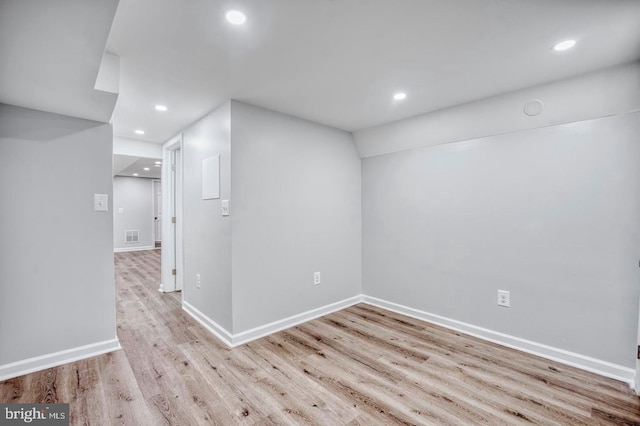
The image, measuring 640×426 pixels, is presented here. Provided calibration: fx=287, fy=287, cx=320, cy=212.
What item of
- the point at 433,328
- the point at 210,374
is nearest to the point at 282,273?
the point at 210,374

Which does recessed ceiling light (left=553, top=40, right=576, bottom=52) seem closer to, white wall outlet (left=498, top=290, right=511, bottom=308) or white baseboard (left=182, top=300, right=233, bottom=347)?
white wall outlet (left=498, top=290, right=511, bottom=308)

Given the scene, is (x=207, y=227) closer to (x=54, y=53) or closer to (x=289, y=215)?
(x=289, y=215)

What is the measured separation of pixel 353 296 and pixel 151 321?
7.65ft

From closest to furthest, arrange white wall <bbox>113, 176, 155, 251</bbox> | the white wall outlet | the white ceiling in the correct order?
the white ceiling < the white wall outlet < white wall <bbox>113, 176, 155, 251</bbox>

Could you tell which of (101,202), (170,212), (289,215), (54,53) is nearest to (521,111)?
(289,215)

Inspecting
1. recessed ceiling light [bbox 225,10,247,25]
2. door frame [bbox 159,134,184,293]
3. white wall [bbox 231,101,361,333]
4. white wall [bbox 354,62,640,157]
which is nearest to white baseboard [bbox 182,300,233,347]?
Answer: white wall [bbox 231,101,361,333]

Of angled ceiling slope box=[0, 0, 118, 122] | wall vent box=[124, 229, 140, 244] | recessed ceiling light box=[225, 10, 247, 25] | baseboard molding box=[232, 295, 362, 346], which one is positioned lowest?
baseboard molding box=[232, 295, 362, 346]

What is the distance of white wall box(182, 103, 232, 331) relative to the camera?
2.64 m

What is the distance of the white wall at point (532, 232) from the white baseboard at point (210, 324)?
1.93 meters

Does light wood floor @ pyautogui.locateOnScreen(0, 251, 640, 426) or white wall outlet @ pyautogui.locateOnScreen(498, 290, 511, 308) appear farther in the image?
white wall outlet @ pyautogui.locateOnScreen(498, 290, 511, 308)

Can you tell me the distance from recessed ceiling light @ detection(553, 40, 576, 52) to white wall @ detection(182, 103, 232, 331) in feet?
7.95

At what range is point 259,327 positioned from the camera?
2730 millimetres

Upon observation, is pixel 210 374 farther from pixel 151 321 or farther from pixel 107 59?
pixel 107 59

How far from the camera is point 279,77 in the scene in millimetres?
2145
